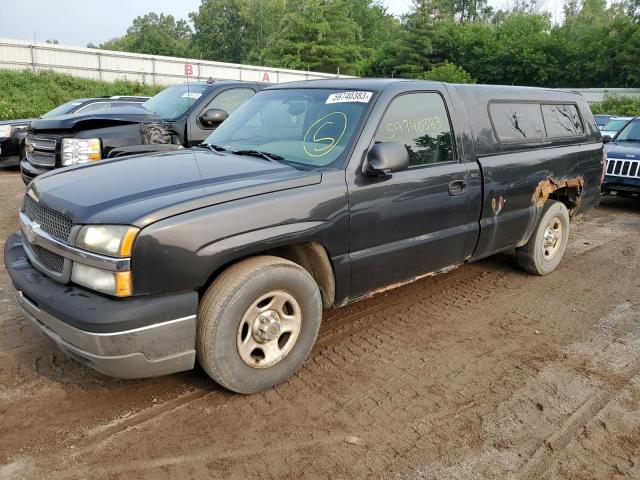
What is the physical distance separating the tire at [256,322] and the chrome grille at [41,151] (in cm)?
469

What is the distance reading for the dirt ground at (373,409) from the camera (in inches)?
100

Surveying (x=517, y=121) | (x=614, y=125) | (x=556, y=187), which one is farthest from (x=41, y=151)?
(x=614, y=125)

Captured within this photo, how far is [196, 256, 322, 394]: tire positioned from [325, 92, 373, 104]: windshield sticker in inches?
52.6

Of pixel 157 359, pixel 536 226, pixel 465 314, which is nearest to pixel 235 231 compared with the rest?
pixel 157 359

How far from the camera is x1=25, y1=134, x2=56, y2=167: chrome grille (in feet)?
21.3

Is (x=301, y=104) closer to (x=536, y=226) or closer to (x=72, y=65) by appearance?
(x=536, y=226)

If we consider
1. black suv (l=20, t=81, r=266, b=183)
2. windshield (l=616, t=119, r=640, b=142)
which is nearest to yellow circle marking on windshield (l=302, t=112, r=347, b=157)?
black suv (l=20, t=81, r=266, b=183)

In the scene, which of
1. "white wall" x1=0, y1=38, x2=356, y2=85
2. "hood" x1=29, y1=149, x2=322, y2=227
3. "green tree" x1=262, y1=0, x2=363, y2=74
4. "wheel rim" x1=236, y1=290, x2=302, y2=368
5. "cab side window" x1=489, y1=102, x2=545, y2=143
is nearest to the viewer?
"hood" x1=29, y1=149, x2=322, y2=227

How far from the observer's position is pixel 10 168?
11336 mm

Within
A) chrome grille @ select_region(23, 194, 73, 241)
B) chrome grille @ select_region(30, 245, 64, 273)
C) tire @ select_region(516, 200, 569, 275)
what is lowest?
tire @ select_region(516, 200, 569, 275)

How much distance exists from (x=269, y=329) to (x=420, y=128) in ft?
6.24

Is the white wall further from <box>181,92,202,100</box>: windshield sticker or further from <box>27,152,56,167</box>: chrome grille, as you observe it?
<box>27,152,56,167</box>: chrome grille

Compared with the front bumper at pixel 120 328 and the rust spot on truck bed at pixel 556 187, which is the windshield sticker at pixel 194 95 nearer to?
the rust spot on truck bed at pixel 556 187

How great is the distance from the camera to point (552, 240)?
551 centimetres
